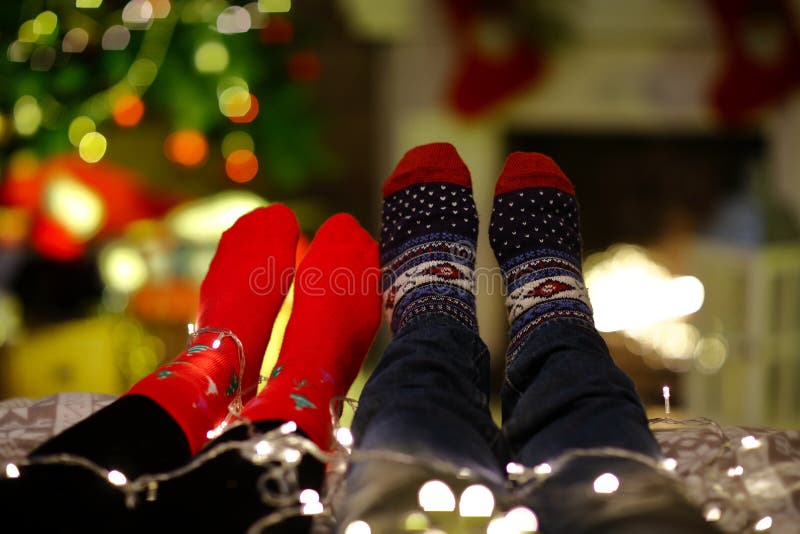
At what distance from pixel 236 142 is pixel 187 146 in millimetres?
111

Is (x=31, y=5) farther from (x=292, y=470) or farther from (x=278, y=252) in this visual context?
(x=292, y=470)

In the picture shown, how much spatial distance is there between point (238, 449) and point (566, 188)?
0.60 m

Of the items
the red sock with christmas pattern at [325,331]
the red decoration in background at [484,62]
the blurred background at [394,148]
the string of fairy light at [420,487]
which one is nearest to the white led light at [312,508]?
the string of fairy light at [420,487]

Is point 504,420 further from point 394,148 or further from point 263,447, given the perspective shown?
point 394,148

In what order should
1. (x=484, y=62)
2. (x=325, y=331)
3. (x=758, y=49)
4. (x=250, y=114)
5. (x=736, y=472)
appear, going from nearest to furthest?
(x=736, y=472) < (x=325, y=331) < (x=250, y=114) < (x=758, y=49) < (x=484, y=62)

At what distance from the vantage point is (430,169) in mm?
1045

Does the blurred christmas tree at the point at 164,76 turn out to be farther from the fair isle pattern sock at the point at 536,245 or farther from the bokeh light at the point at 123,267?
the fair isle pattern sock at the point at 536,245

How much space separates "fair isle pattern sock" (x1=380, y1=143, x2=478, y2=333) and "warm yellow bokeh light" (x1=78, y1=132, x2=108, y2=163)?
951mm

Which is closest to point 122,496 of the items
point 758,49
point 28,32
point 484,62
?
point 28,32

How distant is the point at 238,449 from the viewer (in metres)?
0.59

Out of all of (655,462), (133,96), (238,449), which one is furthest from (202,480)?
(133,96)

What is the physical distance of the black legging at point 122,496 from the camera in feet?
1.76

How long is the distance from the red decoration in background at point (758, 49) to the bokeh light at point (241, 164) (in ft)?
3.68

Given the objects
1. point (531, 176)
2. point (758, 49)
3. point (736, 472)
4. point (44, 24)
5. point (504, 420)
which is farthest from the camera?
point (758, 49)
